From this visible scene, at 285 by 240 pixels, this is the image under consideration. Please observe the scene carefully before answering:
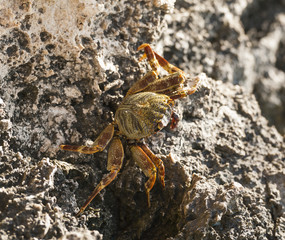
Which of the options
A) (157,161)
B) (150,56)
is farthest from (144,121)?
(150,56)

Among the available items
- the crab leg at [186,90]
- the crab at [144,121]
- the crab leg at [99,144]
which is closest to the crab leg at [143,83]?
the crab at [144,121]

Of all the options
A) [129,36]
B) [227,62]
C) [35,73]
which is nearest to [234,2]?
[227,62]

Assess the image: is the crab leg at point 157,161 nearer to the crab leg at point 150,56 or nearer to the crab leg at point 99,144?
the crab leg at point 99,144

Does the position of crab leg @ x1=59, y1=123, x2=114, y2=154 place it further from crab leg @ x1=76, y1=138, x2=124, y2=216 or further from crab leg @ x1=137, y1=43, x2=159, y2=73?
crab leg @ x1=137, y1=43, x2=159, y2=73

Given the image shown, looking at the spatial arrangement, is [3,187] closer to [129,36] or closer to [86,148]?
[86,148]

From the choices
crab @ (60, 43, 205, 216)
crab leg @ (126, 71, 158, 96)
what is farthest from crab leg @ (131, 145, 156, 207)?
crab leg @ (126, 71, 158, 96)

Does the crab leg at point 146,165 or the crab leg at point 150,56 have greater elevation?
the crab leg at point 150,56
